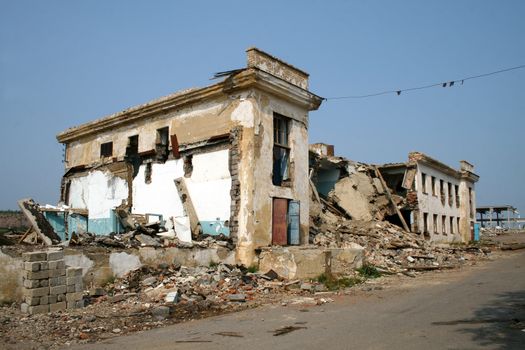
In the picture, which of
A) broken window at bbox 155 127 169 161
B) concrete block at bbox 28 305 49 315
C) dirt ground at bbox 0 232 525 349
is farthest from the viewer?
broken window at bbox 155 127 169 161

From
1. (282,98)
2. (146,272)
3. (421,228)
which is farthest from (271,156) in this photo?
(421,228)

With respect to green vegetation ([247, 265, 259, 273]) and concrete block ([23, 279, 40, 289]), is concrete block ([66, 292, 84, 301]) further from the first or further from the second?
green vegetation ([247, 265, 259, 273])

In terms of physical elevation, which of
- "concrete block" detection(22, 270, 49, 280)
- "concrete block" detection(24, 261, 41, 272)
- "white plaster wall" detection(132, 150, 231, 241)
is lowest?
"concrete block" detection(22, 270, 49, 280)

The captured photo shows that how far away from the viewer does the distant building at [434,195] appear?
88.0 feet

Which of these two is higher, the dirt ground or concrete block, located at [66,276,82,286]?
concrete block, located at [66,276,82,286]

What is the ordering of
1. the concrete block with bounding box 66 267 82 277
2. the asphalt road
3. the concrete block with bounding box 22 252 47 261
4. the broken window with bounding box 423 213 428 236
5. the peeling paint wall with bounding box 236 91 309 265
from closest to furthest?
1. the asphalt road
2. the concrete block with bounding box 22 252 47 261
3. the concrete block with bounding box 66 267 82 277
4. the peeling paint wall with bounding box 236 91 309 265
5. the broken window with bounding box 423 213 428 236

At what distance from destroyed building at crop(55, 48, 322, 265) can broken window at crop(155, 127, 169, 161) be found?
0.12 feet

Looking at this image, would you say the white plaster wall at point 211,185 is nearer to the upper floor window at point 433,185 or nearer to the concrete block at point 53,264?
the concrete block at point 53,264

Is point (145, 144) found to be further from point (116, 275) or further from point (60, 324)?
point (60, 324)

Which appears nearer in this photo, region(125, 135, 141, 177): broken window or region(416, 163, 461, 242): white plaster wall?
region(125, 135, 141, 177): broken window

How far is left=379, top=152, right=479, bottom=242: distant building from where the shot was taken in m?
A: 26.8

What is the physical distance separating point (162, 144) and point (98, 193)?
15.1ft

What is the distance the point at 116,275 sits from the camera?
11.9m

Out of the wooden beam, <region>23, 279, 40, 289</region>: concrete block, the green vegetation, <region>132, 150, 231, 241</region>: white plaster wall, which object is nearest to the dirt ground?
<region>23, 279, 40, 289</region>: concrete block
